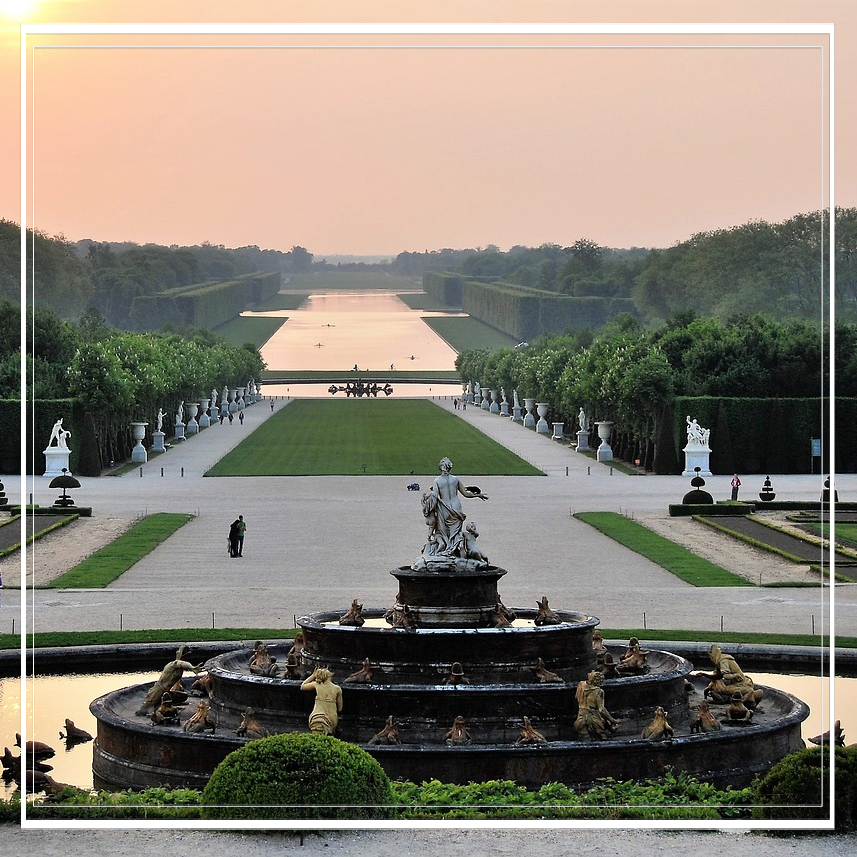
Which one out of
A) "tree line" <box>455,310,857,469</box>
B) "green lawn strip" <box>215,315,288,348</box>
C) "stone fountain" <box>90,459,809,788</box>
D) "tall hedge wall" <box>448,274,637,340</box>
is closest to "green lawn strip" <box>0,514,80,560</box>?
"stone fountain" <box>90,459,809,788</box>

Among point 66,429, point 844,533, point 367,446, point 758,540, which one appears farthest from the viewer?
point 367,446

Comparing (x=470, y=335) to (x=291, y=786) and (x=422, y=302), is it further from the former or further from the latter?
(x=291, y=786)

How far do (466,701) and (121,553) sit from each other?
21.8 metres

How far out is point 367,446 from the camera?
77.5m

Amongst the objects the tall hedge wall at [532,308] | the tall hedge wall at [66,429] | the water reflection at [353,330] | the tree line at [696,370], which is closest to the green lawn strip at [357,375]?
the water reflection at [353,330]

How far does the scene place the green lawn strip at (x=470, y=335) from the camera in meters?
90.2

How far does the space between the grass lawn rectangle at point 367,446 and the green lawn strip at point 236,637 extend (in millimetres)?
35132

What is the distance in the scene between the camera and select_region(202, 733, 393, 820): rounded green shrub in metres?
16.5

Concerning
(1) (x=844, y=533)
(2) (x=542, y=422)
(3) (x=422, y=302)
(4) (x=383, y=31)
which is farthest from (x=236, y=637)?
(2) (x=542, y=422)

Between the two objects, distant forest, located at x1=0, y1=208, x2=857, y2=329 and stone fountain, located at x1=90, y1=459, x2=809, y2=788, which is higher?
distant forest, located at x1=0, y1=208, x2=857, y2=329

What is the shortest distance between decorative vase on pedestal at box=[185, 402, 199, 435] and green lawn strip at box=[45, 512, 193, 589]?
3997cm

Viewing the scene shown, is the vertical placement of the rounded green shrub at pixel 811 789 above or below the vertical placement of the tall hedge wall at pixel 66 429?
below

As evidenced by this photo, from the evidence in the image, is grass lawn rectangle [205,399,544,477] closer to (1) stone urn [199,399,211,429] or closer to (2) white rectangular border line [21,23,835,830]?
(1) stone urn [199,399,211,429]

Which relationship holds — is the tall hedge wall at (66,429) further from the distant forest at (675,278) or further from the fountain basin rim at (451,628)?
the fountain basin rim at (451,628)
